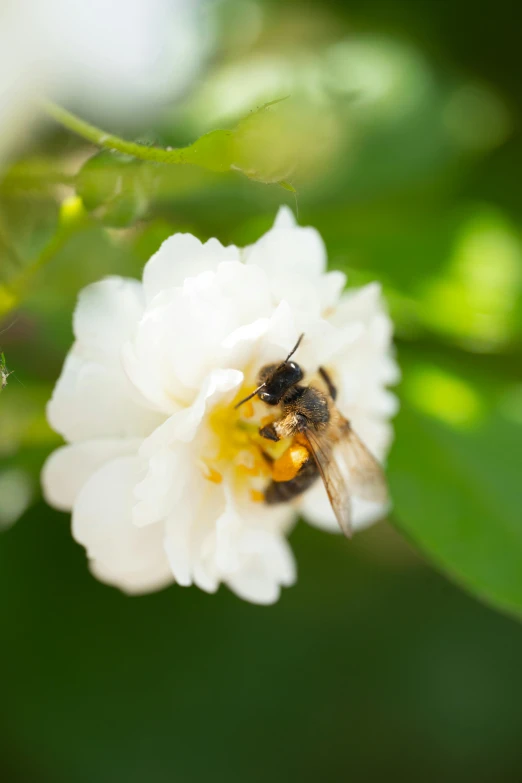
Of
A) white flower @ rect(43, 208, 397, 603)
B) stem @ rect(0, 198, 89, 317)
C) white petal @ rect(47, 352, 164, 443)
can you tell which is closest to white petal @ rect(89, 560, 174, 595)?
white flower @ rect(43, 208, 397, 603)

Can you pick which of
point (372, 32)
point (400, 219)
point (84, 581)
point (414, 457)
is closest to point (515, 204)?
point (400, 219)

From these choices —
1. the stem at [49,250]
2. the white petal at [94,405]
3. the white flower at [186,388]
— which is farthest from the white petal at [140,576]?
the stem at [49,250]

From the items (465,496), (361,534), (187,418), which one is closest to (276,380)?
(187,418)

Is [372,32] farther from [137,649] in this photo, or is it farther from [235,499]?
[137,649]

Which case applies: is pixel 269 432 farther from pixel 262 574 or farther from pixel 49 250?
pixel 49 250

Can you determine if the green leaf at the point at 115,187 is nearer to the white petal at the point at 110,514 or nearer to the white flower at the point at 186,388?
the white flower at the point at 186,388
